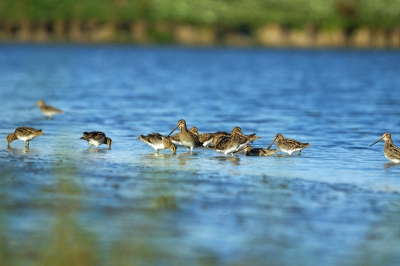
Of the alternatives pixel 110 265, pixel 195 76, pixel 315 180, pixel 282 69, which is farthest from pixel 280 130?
pixel 282 69

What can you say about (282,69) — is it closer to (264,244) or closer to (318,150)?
(318,150)

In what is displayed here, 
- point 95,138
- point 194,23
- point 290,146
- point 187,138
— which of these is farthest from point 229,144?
point 194,23

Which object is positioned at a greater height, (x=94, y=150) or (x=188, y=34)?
(x=188, y=34)

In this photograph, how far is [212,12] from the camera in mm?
104062

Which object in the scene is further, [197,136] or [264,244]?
[197,136]

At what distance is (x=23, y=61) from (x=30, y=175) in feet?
155

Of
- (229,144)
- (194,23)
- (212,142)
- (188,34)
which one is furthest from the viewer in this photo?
(188,34)

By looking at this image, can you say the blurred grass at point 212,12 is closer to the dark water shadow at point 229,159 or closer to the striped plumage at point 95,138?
the striped plumage at point 95,138

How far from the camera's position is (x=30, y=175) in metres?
13.3

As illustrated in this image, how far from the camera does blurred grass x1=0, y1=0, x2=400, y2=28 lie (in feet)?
335

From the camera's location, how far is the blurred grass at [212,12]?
102 meters

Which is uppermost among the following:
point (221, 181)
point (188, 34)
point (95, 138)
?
point (188, 34)

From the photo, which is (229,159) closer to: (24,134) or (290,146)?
(290,146)

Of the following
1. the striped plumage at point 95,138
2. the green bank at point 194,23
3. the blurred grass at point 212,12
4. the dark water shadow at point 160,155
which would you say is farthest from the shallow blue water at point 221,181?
the blurred grass at point 212,12
